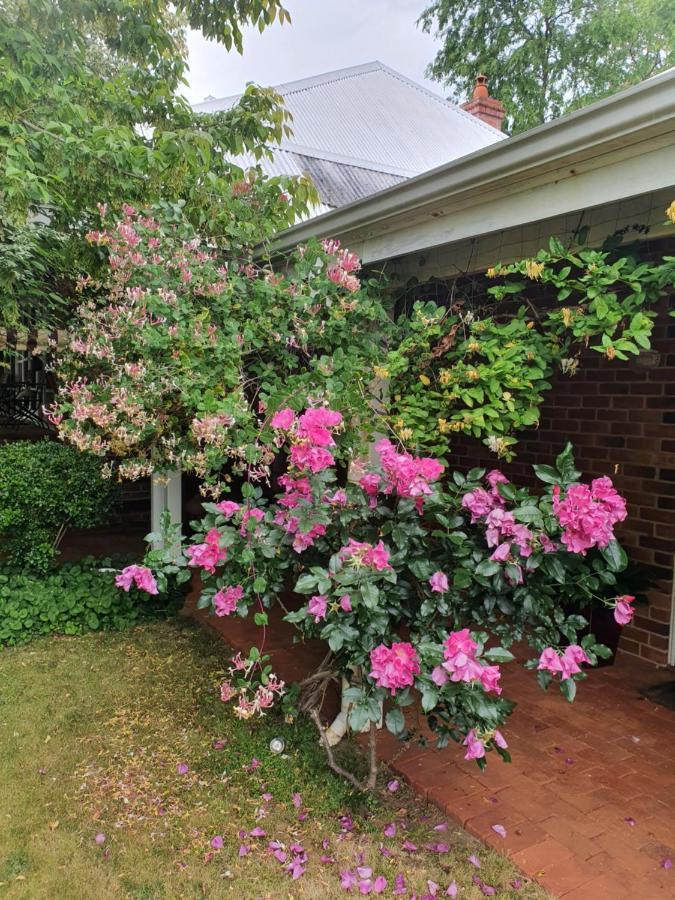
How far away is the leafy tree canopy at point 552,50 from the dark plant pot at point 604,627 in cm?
1705

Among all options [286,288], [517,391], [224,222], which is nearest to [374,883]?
[517,391]

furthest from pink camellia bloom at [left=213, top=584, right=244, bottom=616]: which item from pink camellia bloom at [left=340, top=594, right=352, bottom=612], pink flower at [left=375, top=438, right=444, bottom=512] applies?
pink flower at [left=375, top=438, right=444, bottom=512]

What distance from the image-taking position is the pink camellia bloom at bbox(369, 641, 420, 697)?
2316 millimetres

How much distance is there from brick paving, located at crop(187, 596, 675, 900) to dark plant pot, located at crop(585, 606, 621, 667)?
0.78 feet

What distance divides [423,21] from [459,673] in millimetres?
21983

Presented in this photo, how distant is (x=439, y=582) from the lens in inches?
99.3

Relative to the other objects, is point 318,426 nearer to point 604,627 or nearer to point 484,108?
point 604,627

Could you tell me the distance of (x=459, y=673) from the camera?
226 cm

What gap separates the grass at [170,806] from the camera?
7.97 ft

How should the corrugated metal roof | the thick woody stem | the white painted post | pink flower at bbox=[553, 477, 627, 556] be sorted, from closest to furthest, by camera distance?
pink flower at bbox=[553, 477, 627, 556] < the thick woody stem < the white painted post < the corrugated metal roof

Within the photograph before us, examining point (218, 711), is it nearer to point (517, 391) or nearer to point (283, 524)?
point (283, 524)

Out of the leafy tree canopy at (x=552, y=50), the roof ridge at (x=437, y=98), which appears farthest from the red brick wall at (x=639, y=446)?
the leafy tree canopy at (x=552, y=50)

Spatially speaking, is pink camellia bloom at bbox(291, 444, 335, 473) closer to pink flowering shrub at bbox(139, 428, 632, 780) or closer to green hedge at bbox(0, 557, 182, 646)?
pink flowering shrub at bbox(139, 428, 632, 780)

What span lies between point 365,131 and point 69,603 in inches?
384
